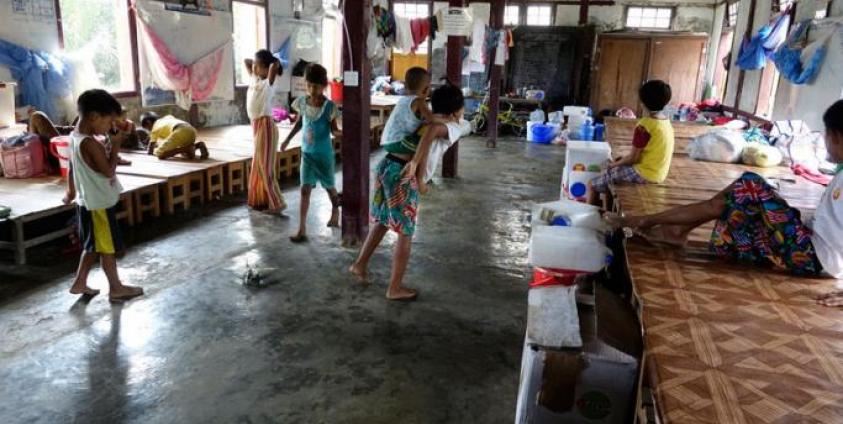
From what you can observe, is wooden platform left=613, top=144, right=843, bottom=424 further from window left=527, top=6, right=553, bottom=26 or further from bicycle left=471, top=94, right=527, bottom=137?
window left=527, top=6, right=553, bottom=26

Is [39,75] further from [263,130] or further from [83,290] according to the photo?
[83,290]

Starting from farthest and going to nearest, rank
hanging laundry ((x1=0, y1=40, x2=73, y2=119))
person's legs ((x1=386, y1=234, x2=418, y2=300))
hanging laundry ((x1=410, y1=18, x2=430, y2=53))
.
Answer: hanging laundry ((x1=410, y1=18, x2=430, y2=53))
hanging laundry ((x1=0, y1=40, x2=73, y2=119))
person's legs ((x1=386, y1=234, x2=418, y2=300))

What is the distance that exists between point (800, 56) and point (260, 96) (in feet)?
19.4

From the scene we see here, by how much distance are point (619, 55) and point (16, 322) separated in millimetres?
12771

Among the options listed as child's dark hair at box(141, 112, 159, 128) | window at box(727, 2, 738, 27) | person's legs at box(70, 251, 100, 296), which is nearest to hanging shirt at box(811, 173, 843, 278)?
person's legs at box(70, 251, 100, 296)

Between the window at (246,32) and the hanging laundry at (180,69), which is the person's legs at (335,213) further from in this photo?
the window at (246,32)

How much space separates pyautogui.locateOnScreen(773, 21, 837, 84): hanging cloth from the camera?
6117 millimetres

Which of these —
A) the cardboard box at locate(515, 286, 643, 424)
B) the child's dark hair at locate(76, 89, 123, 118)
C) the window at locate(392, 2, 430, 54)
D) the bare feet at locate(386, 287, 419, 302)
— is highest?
the window at locate(392, 2, 430, 54)

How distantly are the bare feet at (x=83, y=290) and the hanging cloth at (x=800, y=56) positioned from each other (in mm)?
6983

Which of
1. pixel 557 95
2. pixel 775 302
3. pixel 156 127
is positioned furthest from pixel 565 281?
pixel 557 95

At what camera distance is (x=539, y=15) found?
546 inches

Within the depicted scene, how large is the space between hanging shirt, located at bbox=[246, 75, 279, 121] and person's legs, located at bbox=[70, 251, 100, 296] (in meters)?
2.12

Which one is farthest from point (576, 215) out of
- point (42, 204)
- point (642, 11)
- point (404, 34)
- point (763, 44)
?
point (642, 11)

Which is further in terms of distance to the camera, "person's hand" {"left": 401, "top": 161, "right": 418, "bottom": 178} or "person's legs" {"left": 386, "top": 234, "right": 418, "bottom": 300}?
"person's legs" {"left": 386, "top": 234, "right": 418, "bottom": 300}
